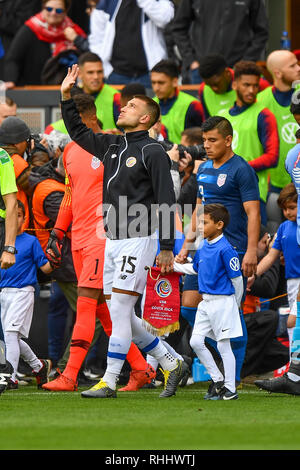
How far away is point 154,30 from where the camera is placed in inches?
537

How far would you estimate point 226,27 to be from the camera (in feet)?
42.8

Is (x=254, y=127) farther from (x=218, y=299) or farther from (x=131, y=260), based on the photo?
(x=131, y=260)

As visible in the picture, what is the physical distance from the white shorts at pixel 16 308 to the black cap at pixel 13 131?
1313 millimetres

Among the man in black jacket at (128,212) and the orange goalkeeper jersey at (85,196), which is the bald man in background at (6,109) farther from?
the man in black jacket at (128,212)

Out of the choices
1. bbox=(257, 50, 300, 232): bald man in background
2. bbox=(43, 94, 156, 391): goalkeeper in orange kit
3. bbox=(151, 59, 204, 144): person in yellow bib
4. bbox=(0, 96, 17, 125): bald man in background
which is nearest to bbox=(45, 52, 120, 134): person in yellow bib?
bbox=(151, 59, 204, 144): person in yellow bib

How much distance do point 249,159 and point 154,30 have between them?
9.63ft

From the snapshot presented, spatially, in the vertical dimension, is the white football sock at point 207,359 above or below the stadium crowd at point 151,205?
below

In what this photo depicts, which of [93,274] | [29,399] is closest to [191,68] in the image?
[93,274]

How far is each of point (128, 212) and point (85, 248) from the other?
1135 mm

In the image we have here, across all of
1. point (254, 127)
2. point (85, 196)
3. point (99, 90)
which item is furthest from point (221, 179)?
point (99, 90)

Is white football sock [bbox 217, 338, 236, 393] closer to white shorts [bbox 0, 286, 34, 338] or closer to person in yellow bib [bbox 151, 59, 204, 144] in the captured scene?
white shorts [bbox 0, 286, 34, 338]

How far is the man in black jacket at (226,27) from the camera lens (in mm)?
12984

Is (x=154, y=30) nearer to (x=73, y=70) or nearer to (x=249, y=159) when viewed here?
(x=249, y=159)

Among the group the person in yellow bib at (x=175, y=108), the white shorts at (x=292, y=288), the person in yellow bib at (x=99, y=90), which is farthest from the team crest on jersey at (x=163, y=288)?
→ the person in yellow bib at (x=99, y=90)
